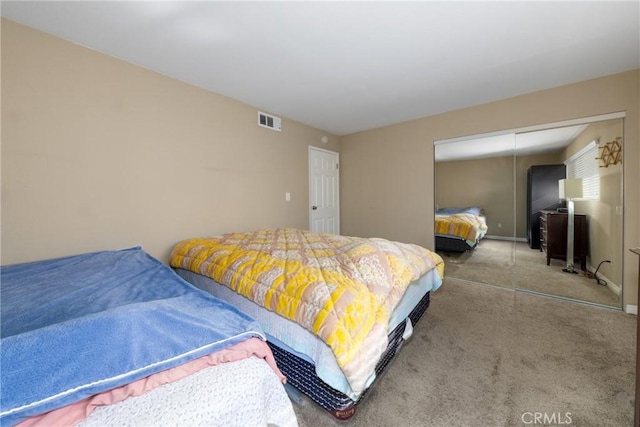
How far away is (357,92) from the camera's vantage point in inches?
112

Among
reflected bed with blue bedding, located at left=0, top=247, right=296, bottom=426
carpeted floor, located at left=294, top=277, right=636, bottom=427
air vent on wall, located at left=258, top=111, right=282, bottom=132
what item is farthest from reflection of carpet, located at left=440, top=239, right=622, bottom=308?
reflected bed with blue bedding, located at left=0, top=247, right=296, bottom=426

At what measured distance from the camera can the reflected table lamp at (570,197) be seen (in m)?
2.81

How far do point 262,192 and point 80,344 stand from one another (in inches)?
112

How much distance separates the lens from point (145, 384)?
2.15ft

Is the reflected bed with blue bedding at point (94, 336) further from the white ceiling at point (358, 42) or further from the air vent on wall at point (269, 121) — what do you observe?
the air vent on wall at point (269, 121)

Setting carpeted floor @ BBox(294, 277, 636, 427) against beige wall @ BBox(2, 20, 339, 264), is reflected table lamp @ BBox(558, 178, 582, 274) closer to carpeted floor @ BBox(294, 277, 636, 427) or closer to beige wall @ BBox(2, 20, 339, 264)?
carpeted floor @ BBox(294, 277, 636, 427)

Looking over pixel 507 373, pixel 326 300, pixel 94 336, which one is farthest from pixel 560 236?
pixel 94 336

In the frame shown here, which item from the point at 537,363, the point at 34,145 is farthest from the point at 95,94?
the point at 537,363

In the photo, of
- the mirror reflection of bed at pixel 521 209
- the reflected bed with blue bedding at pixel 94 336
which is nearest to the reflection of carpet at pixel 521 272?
the mirror reflection of bed at pixel 521 209

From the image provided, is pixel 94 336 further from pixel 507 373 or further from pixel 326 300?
pixel 507 373

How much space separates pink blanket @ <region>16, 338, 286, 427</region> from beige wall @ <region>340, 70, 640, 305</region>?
3.43m

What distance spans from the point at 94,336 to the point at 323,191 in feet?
12.7

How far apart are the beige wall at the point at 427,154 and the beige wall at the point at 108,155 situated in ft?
6.58

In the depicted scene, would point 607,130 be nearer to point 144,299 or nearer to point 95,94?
point 144,299
